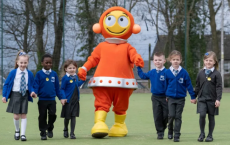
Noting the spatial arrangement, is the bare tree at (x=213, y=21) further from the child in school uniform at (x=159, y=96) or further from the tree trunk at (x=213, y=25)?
the child in school uniform at (x=159, y=96)

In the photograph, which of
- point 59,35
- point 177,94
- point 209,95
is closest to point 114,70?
point 177,94

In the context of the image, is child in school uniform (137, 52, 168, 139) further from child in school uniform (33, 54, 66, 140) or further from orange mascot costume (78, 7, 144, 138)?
child in school uniform (33, 54, 66, 140)

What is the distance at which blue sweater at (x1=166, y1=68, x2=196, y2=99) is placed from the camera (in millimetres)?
6617

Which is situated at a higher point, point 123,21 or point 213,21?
point 213,21

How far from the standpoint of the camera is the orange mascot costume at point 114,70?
7083 mm

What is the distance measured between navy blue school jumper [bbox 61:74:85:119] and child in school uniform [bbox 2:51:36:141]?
53 centimetres

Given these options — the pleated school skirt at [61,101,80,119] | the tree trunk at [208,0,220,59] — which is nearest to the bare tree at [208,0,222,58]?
the tree trunk at [208,0,220,59]

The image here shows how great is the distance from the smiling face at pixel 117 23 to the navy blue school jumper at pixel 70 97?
1.02 meters

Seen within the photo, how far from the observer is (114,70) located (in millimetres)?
7121

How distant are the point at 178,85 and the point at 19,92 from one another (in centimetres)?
233

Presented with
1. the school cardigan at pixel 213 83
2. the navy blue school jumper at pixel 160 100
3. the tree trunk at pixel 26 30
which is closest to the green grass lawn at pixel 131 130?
the navy blue school jumper at pixel 160 100

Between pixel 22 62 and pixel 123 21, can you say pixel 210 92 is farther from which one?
pixel 22 62

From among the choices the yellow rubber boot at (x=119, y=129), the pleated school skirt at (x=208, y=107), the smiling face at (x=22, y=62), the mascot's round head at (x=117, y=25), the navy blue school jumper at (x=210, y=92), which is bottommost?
the yellow rubber boot at (x=119, y=129)

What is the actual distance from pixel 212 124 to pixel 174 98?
0.65m
